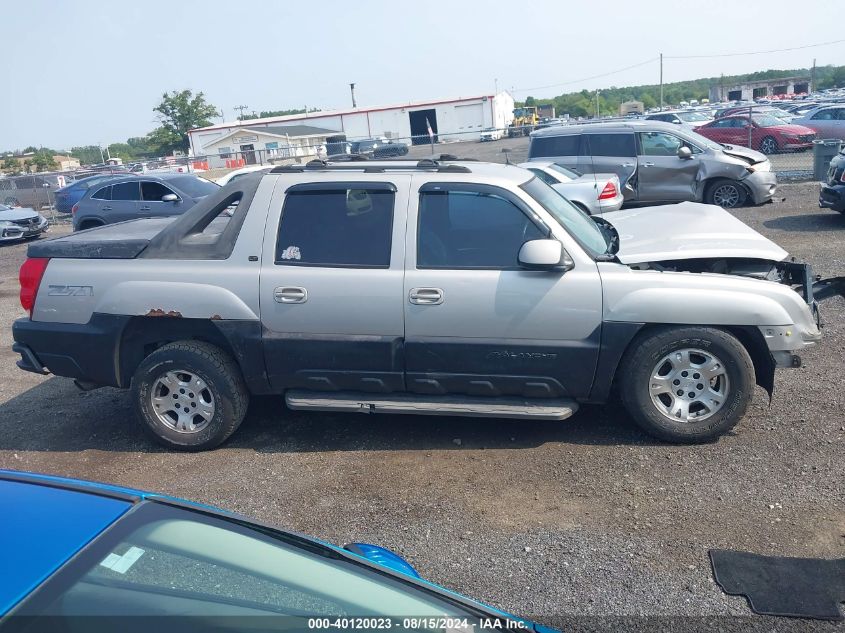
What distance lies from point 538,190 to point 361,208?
1271 mm

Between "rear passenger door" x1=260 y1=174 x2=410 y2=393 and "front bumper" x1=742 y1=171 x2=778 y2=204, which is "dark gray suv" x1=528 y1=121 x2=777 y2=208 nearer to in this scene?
"front bumper" x1=742 y1=171 x2=778 y2=204

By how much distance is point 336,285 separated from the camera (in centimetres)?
496

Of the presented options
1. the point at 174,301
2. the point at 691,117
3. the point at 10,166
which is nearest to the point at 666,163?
the point at 174,301

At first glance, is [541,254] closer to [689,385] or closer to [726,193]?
[689,385]

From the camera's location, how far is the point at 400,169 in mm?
5250

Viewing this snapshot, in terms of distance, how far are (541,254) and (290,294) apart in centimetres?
168

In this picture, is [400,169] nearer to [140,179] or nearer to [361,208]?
[361,208]

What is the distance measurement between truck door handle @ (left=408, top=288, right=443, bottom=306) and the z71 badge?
230cm

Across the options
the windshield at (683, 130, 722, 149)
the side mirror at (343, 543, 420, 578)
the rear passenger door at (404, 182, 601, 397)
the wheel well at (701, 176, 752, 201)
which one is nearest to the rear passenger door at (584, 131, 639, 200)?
the windshield at (683, 130, 722, 149)

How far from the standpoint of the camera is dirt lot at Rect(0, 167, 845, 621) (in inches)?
146

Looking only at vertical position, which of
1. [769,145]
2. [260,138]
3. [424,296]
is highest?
[260,138]

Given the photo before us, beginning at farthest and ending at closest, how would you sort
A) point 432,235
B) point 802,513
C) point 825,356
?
point 825,356 → point 432,235 → point 802,513

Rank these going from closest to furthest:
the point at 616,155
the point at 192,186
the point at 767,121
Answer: the point at 616,155
the point at 192,186
the point at 767,121

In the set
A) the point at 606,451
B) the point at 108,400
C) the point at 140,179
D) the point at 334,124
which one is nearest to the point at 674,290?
the point at 606,451
